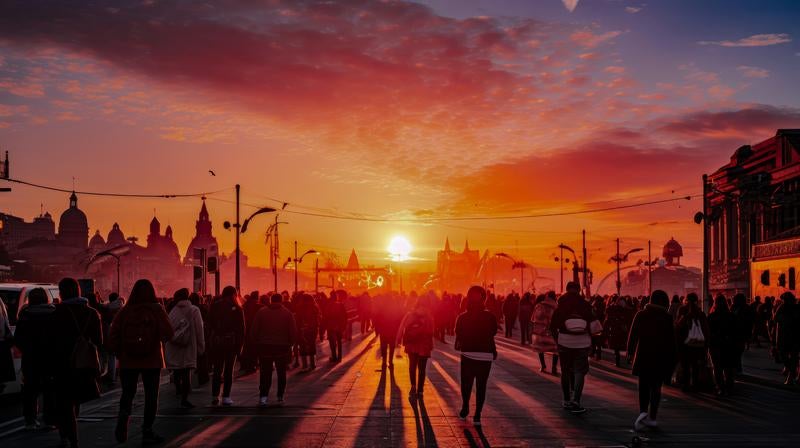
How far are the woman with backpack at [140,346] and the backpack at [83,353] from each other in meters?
0.45

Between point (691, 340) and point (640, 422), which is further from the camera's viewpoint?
point (691, 340)

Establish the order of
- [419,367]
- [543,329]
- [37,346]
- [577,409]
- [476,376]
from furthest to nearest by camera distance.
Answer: [543,329]
[419,367]
[577,409]
[476,376]
[37,346]

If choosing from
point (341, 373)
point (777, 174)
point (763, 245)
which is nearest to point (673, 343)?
point (341, 373)

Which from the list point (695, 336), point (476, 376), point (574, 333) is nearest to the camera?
point (476, 376)

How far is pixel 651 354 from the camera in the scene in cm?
1166

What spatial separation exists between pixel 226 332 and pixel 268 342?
697 mm

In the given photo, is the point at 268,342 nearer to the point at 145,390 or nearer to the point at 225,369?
the point at 225,369

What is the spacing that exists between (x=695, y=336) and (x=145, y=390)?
10.3m

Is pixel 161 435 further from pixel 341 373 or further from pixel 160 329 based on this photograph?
pixel 341 373

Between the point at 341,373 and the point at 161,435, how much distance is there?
10195mm

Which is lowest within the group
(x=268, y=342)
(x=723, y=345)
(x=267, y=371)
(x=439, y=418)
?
(x=439, y=418)

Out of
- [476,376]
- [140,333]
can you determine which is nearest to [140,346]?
[140,333]

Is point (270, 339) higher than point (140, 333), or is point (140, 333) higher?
point (140, 333)

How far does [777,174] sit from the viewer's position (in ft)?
222
